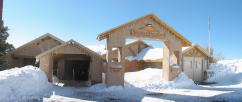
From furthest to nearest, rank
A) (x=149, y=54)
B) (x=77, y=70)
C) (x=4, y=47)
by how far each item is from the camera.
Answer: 1. (x=149, y=54)
2. (x=77, y=70)
3. (x=4, y=47)

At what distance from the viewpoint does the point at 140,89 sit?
1711cm

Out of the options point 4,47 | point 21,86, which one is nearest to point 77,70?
point 4,47

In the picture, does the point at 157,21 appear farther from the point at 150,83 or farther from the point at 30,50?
the point at 30,50

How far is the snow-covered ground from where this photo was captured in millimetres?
12156

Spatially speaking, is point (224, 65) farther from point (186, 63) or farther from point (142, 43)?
point (142, 43)

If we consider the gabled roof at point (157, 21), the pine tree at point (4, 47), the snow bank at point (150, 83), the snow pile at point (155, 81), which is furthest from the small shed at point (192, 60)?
the pine tree at point (4, 47)

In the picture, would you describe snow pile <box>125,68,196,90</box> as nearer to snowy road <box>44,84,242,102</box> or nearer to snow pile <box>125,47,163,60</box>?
snowy road <box>44,84,242,102</box>

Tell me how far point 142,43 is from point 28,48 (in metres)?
15.0

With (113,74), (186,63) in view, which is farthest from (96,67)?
(186,63)

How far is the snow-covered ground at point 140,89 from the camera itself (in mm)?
12156

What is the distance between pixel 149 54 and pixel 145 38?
35.9ft

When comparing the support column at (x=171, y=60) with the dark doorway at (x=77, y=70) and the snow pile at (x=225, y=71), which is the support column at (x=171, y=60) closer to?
the snow pile at (x=225, y=71)

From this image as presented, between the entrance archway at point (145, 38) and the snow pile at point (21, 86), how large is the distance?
4892 millimetres

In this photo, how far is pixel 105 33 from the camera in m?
17.3
